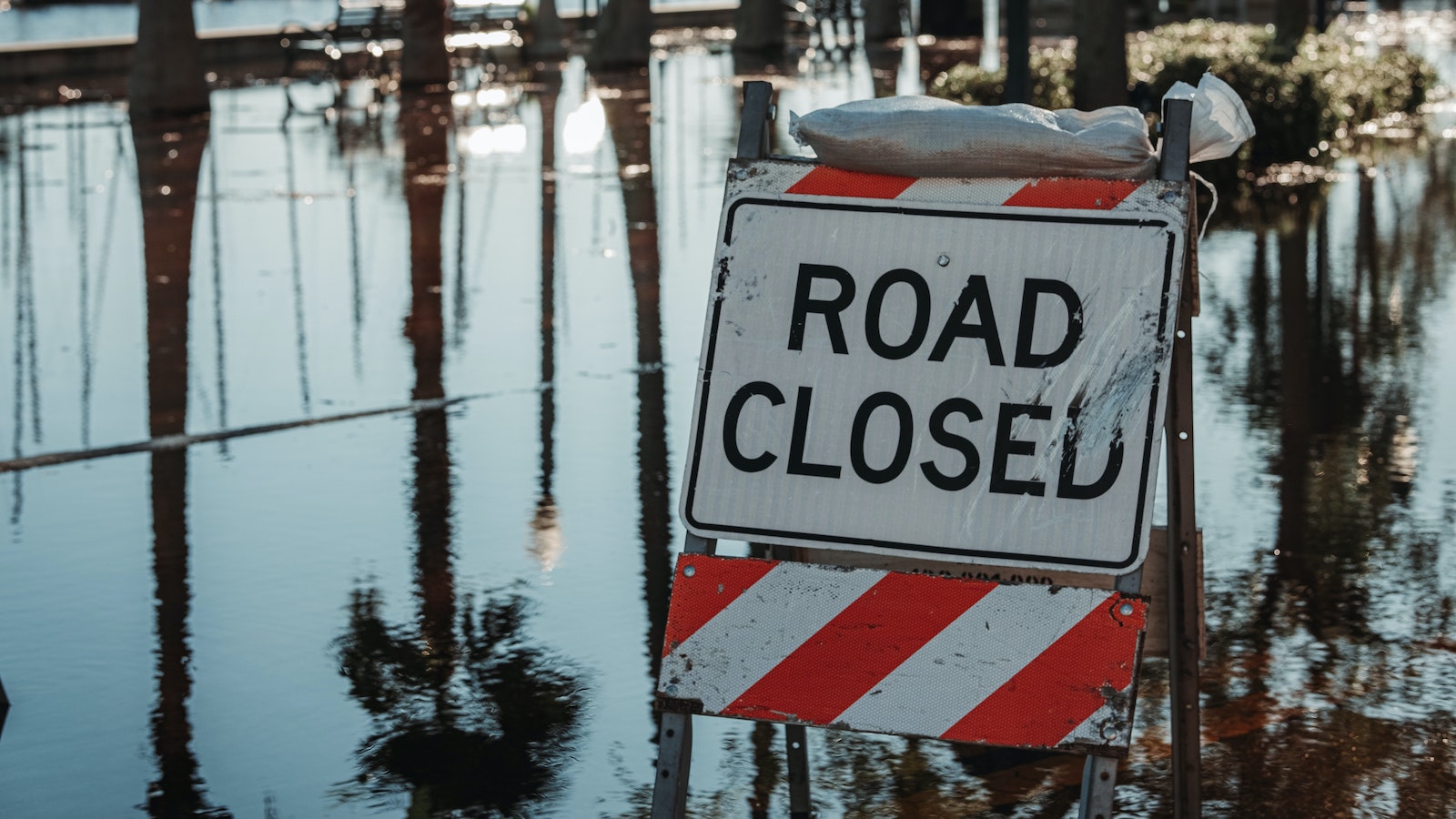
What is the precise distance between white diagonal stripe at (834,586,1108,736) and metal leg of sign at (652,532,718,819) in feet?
0.96

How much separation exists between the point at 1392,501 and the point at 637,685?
3.01 meters

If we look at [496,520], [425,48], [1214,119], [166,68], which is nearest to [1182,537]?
[1214,119]

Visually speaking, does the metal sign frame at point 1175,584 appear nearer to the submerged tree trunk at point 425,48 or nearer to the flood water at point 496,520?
the flood water at point 496,520

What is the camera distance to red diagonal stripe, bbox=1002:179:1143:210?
3.70 metres

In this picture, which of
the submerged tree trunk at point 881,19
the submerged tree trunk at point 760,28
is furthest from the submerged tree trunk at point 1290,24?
the submerged tree trunk at point 881,19

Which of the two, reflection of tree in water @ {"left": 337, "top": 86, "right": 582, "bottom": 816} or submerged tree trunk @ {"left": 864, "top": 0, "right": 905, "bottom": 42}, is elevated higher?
submerged tree trunk @ {"left": 864, "top": 0, "right": 905, "bottom": 42}

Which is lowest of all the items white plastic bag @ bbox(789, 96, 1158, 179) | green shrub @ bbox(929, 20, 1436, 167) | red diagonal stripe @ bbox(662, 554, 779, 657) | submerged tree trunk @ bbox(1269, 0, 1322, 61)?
red diagonal stripe @ bbox(662, 554, 779, 657)

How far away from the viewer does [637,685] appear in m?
5.42

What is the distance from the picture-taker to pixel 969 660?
3609mm

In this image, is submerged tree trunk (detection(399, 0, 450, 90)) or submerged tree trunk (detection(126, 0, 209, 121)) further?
submerged tree trunk (detection(399, 0, 450, 90))

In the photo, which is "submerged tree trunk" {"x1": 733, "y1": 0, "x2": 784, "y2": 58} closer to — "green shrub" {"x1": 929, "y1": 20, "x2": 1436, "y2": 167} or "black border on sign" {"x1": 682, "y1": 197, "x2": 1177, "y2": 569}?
"green shrub" {"x1": 929, "y1": 20, "x2": 1436, "y2": 167}

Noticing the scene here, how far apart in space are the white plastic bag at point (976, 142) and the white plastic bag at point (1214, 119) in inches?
4.2

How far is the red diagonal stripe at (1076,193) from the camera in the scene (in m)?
3.70

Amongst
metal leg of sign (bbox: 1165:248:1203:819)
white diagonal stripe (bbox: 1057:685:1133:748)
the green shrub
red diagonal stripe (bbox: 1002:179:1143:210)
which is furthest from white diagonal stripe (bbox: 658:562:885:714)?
the green shrub
